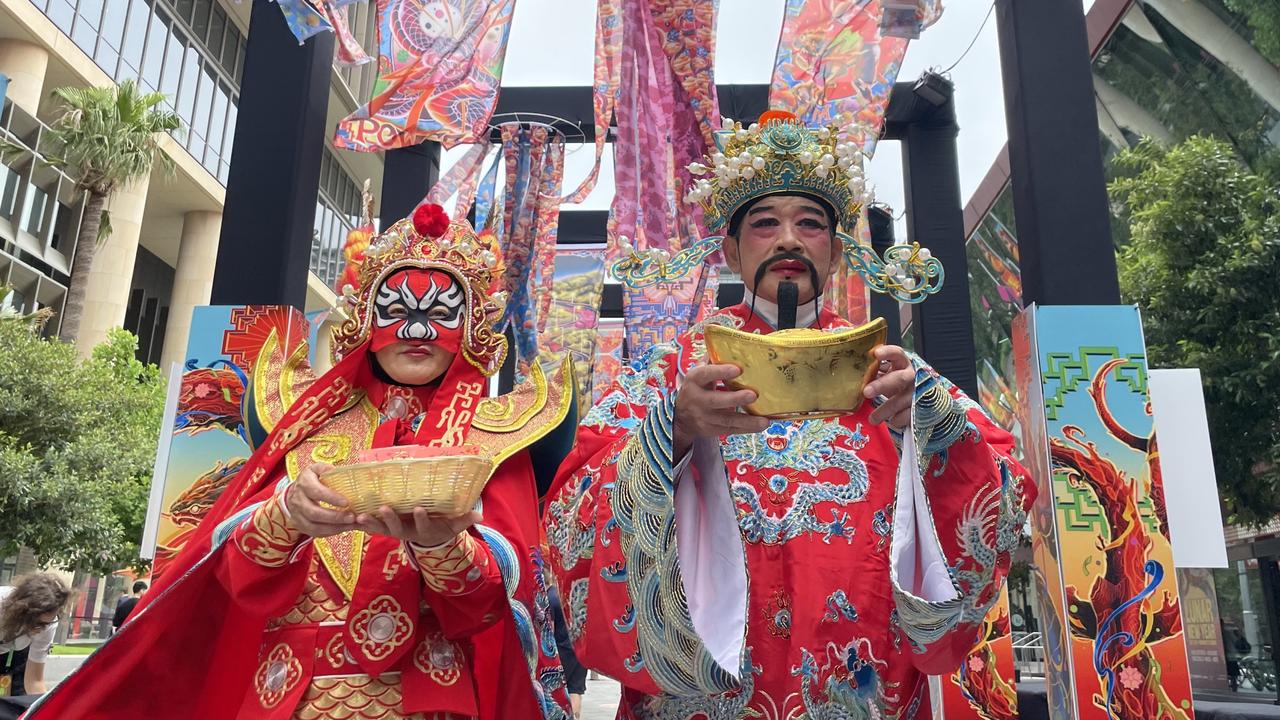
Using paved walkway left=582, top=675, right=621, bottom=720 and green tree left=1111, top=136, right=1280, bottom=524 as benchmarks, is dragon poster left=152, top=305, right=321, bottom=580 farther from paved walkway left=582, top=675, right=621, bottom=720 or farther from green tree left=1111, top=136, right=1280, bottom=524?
green tree left=1111, top=136, right=1280, bottom=524

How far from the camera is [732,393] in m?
1.53

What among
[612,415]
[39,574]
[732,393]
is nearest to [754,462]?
[612,415]

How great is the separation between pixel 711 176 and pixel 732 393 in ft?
3.03

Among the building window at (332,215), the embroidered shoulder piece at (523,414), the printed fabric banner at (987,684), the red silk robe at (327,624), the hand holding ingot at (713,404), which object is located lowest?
the printed fabric banner at (987,684)

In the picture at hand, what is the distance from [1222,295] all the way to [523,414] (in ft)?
32.2

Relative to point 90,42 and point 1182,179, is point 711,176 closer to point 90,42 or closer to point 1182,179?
point 1182,179

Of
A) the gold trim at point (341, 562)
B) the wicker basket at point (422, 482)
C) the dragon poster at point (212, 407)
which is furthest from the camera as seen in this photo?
the dragon poster at point (212, 407)

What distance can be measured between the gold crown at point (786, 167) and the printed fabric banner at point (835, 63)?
2.69 meters

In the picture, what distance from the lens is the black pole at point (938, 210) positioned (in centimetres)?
624

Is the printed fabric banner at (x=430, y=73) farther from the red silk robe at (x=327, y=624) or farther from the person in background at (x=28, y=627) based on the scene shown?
the person in background at (x=28, y=627)

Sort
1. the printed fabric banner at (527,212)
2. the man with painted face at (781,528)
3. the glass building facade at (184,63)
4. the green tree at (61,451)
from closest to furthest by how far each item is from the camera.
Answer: the man with painted face at (781,528)
the printed fabric banner at (527,212)
the green tree at (61,451)
the glass building facade at (184,63)

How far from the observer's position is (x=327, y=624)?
2.35 meters

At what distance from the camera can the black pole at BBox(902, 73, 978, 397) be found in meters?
6.24

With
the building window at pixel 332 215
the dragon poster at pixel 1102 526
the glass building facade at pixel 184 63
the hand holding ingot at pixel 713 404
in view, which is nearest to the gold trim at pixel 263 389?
the hand holding ingot at pixel 713 404
